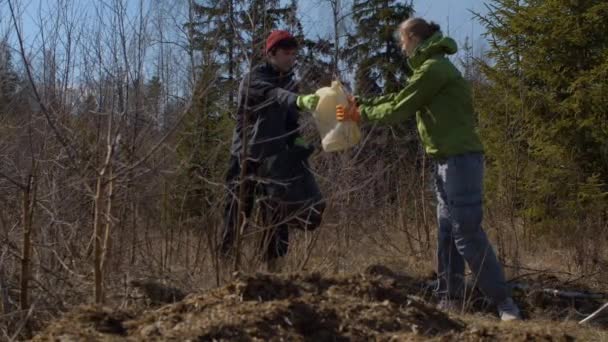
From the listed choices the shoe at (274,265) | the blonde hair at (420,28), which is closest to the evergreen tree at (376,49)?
the blonde hair at (420,28)

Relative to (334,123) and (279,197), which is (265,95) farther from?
(279,197)

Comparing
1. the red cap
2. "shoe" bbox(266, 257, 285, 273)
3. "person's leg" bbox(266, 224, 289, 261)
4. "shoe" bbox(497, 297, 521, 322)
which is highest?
the red cap

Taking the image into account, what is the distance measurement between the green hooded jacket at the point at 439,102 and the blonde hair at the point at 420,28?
54mm

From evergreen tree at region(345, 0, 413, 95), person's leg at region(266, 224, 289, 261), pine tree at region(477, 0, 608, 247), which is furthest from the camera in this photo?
pine tree at region(477, 0, 608, 247)

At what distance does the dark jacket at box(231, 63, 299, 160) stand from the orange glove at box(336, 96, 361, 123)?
0.28 metres

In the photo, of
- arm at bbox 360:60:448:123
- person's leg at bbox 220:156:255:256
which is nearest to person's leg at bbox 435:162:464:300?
arm at bbox 360:60:448:123

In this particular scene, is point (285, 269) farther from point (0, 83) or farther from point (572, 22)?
point (572, 22)

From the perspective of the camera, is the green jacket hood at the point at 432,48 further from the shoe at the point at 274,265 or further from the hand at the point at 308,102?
the shoe at the point at 274,265

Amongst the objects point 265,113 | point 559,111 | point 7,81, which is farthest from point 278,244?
point 559,111

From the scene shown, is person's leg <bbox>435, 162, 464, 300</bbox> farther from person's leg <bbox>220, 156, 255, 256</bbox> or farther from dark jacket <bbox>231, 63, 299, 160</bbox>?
person's leg <bbox>220, 156, 255, 256</bbox>

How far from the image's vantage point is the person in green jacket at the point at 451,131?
405cm

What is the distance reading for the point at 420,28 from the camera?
166 inches

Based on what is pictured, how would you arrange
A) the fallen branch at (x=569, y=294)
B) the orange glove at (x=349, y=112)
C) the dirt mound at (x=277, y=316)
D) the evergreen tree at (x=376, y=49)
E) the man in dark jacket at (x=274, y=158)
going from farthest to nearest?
1. the evergreen tree at (x=376, y=49)
2. the fallen branch at (x=569, y=294)
3. the man in dark jacket at (x=274, y=158)
4. the orange glove at (x=349, y=112)
5. the dirt mound at (x=277, y=316)

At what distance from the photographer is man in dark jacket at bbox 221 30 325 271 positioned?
430cm
